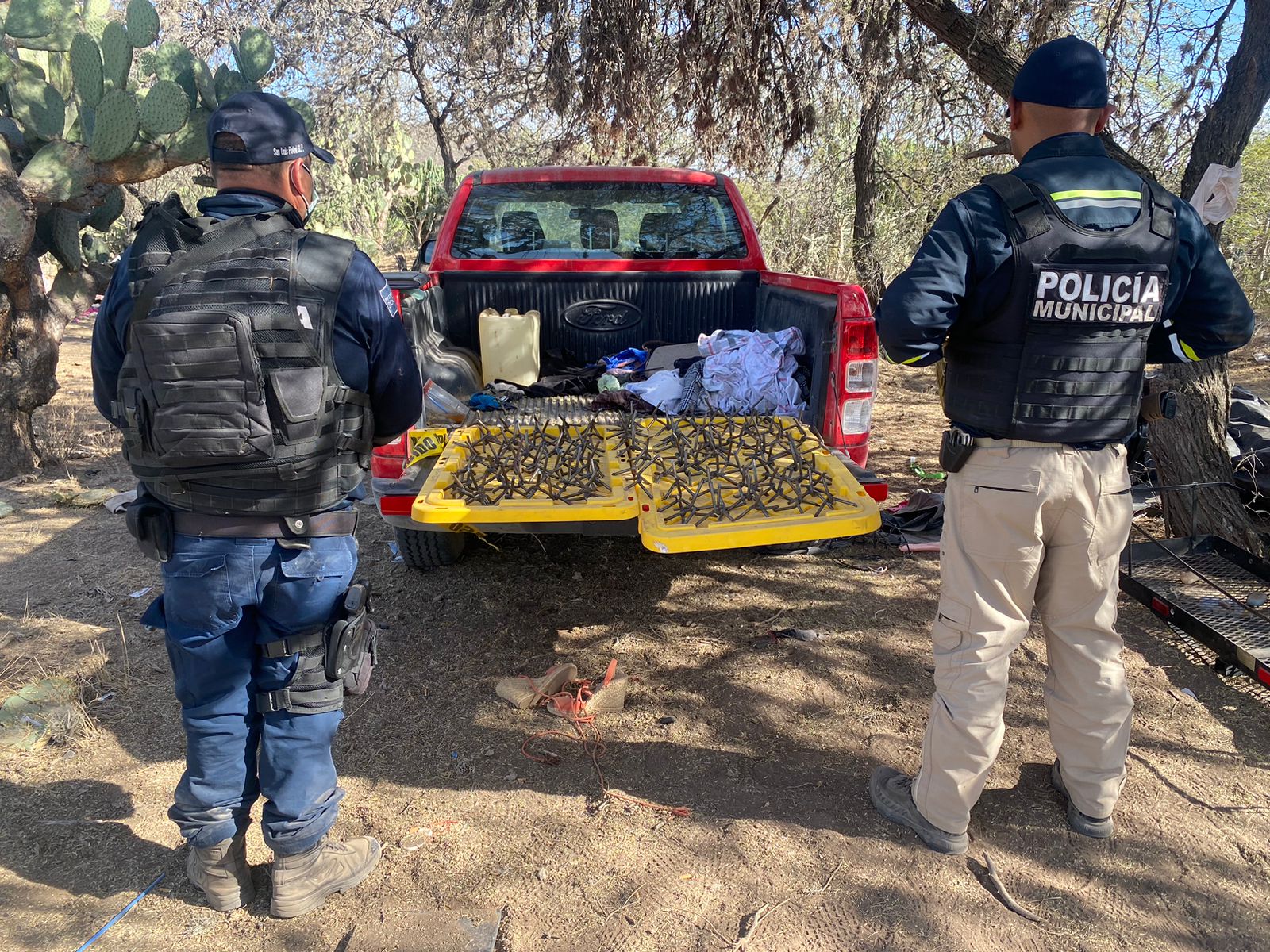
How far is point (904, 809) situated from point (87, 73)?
678 centimetres

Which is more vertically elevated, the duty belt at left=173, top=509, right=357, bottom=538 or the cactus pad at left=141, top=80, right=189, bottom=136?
the cactus pad at left=141, top=80, right=189, bottom=136

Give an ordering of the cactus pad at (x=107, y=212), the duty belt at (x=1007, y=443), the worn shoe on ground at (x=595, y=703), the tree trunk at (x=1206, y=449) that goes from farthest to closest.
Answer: the cactus pad at (x=107, y=212) → the tree trunk at (x=1206, y=449) → the worn shoe on ground at (x=595, y=703) → the duty belt at (x=1007, y=443)

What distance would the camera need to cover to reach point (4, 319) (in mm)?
5684

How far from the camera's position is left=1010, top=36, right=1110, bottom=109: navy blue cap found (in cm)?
218

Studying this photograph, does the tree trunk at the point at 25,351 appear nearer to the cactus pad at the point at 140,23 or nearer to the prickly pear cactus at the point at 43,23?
the prickly pear cactus at the point at 43,23

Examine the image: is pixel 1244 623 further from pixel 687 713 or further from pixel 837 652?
pixel 687 713

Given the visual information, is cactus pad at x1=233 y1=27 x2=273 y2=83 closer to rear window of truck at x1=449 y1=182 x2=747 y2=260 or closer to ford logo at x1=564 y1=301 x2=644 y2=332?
rear window of truck at x1=449 y1=182 x2=747 y2=260

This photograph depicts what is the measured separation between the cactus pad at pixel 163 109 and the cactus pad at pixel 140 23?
0.53 meters

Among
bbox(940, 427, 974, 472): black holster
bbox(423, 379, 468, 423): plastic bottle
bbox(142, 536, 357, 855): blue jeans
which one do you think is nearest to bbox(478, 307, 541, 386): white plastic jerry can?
bbox(423, 379, 468, 423): plastic bottle

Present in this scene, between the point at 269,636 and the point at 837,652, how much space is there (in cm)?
227

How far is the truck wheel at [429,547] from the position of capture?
13.5ft

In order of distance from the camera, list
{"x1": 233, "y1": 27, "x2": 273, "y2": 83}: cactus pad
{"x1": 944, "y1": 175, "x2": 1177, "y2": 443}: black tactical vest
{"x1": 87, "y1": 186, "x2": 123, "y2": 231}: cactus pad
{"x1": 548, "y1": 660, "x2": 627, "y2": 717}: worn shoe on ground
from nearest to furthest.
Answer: {"x1": 944, "y1": 175, "x2": 1177, "y2": 443}: black tactical vest
{"x1": 548, "y1": 660, "x2": 627, "y2": 717}: worn shoe on ground
{"x1": 233, "y1": 27, "x2": 273, "y2": 83}: cactus pad
{"x1": 87, "y1": 186, "x2": 123, "y2": 231}: cactus pad

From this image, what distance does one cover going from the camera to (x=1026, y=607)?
241cm

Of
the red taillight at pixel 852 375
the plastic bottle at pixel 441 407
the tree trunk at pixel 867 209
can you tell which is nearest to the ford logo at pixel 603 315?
the plastic bottle at pixel 441 407
